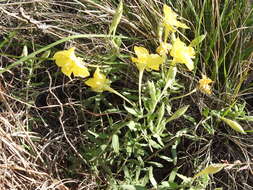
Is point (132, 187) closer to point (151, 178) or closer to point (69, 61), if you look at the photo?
point (151, 178)

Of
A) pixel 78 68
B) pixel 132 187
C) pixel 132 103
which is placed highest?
pixel 78 68

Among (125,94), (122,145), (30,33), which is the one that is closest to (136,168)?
(122,145)

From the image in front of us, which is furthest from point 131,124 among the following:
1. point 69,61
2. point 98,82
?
point 69,61

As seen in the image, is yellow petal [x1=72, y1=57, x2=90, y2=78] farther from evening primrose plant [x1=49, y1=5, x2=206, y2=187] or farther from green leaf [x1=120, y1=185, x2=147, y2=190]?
green leaf [x1=120, y1=185, x2=147, y2=190]

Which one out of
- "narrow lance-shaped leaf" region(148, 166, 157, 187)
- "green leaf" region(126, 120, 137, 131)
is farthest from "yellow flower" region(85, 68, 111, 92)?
"narrow lance-shaped leaf" region(148, 166, 157, 187)

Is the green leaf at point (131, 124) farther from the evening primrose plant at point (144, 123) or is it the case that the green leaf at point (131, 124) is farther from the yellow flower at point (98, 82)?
the yellow flower at point (98, 82)

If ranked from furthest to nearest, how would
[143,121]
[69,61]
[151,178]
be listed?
[143,121] → [151,178] → [69,61]

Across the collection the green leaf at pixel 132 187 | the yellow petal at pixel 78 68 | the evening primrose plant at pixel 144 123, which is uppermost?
the yellow petal at pixel 78 68

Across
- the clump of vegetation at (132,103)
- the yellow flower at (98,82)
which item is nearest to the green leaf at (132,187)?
the clump of vegetation at (132,103)
